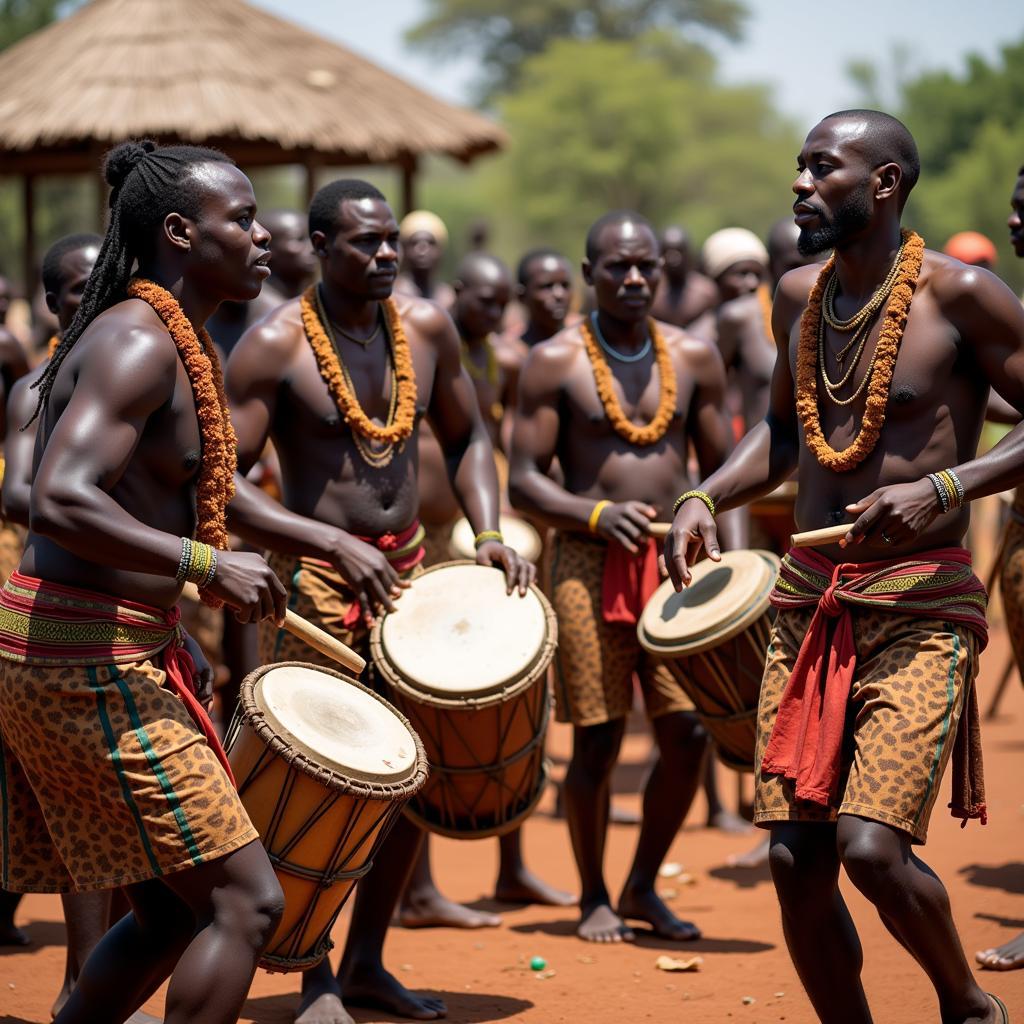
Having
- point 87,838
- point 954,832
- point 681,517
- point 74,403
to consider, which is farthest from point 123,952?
point 954,832

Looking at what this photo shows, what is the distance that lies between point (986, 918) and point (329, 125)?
1318cm

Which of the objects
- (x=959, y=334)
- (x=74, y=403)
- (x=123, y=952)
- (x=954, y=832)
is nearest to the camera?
(x=74, y=403)

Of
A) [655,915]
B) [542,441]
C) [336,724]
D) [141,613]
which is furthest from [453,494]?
[141,613]

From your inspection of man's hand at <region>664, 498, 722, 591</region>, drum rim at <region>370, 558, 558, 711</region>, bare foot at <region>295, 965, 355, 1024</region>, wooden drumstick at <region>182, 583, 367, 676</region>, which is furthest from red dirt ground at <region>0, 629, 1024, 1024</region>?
man's hand at <region>664, 498, 722, 591</region>

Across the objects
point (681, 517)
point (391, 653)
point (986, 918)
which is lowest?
point (986, 918)

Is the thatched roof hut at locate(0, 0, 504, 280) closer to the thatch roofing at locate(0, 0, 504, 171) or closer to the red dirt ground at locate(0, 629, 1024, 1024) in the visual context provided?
the thatch roofing at locate(0, 0, 504, 171)

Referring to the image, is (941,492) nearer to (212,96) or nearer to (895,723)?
(895,723)

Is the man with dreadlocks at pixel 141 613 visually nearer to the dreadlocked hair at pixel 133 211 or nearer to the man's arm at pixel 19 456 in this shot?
the dreadlocked hair at pixel 133 211

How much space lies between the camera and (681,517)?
4844 millimetres

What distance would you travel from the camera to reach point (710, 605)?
6.14m

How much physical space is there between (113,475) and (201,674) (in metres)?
0.82

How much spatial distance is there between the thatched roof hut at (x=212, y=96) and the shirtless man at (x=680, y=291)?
5151 millimetres

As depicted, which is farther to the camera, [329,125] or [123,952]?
[329,125]

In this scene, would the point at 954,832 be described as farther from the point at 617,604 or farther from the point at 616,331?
the point at 616,331
